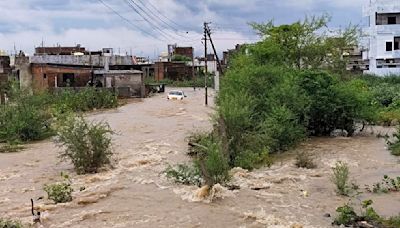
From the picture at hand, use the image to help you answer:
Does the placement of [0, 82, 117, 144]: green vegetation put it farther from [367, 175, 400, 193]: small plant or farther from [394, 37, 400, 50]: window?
[394, 37, 400, 50]: window

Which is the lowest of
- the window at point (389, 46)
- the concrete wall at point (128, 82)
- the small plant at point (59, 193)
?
the small plant at point (59, 193)

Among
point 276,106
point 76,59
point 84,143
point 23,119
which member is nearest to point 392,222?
point 84,143

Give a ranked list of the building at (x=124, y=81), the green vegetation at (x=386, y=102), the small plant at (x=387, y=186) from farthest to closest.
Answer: the building at (x=124, y=81)
the green vegetation at (x=386, y=102)
the small plant at (x=387, y=186)

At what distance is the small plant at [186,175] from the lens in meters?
13.8

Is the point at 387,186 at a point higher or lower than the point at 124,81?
lower

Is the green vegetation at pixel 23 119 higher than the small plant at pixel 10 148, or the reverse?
the green vegetation at pixel 23 119

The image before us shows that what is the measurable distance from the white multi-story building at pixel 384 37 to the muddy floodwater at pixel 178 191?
27.9 meters

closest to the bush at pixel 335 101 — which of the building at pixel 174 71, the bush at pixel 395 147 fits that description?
the bush at pixel 395 147

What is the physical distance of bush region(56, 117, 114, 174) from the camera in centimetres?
1591

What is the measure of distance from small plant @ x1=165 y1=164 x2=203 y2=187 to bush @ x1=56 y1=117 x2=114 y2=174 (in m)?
2.68

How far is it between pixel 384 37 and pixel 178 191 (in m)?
40.3

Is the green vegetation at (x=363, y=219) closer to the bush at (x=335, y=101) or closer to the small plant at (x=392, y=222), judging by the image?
the small plant at (x=392, y=222)

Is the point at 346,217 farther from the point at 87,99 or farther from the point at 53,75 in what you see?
the point at 53,75

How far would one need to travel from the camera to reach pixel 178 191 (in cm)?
1327
